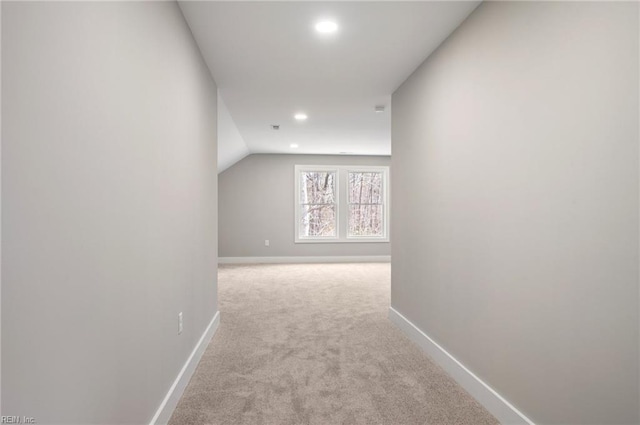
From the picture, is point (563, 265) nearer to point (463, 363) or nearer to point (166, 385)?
point (463, 363)

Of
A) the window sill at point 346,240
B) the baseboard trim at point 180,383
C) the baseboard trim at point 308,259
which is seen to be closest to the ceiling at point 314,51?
the baseboard trim at point 180,383

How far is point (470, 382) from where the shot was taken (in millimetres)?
2174

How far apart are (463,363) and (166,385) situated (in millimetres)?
1767

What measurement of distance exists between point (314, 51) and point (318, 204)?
5264mm

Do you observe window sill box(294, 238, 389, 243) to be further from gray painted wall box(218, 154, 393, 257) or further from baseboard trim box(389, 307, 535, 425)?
baseboard trim box(389, 307, 535, 425)

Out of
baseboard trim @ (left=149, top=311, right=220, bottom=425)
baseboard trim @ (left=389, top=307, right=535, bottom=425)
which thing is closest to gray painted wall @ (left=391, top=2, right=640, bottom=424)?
baseboard trim @ (left=389, top=307, right=535, bottom=425)

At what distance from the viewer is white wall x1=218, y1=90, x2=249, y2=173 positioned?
445 cm

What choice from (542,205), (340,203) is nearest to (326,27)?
(542,205)

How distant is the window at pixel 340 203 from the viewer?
7.81 m

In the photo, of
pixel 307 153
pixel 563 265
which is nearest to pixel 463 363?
pixel 563 265

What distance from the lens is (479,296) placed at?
2117 mm

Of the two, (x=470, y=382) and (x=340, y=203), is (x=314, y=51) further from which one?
(x=340, y=203)

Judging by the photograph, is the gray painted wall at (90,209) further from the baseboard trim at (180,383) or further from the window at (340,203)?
the window at (340,203)

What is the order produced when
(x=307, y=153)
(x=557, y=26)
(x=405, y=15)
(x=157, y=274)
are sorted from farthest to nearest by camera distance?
(x=307, y=153) < (x=405, y=15) < (x=157, y=274) < (x=557, y=26)
